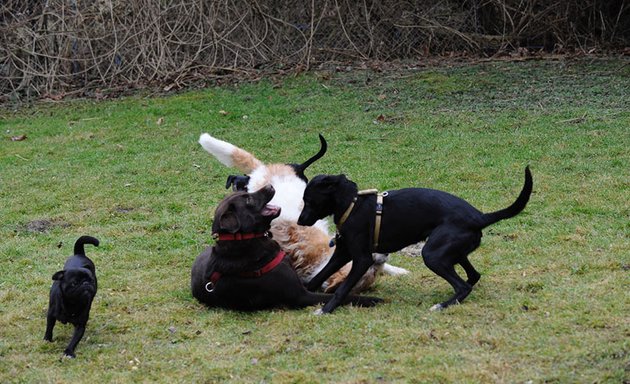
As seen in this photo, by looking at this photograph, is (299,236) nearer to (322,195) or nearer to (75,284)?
(322,195)

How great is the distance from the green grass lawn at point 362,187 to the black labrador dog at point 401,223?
0.30 meters

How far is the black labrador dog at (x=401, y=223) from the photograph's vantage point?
6168mm

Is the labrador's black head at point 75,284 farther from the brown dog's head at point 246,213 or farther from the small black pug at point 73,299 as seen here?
the brown dog's head at point 246,213

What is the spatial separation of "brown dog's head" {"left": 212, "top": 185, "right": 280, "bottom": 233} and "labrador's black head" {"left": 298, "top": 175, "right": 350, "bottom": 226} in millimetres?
235

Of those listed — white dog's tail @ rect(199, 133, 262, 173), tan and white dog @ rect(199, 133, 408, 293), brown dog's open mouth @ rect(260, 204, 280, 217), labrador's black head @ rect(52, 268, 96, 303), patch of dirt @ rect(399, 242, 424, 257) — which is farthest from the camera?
white dog's tail @ rect(199, 133, 262, 173)

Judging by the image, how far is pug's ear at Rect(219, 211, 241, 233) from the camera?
6.30m

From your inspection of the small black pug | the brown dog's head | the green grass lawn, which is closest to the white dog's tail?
the green grass lawn

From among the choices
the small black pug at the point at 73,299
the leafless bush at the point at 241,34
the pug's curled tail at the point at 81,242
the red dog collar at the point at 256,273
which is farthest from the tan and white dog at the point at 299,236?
the leafless bush at the point at 241,34

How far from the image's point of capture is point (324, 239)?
7168mm

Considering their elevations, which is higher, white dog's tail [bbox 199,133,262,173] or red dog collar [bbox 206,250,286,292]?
white dog's tail [bbox 199,133,262,173]

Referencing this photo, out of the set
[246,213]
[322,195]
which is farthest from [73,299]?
[322,195]

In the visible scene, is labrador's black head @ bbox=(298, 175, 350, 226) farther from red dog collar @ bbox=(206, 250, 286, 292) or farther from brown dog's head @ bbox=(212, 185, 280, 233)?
red dog collar @ bbox=(206, 250, 286, 292)

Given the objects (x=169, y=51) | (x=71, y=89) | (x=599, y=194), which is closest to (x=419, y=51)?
(x=169, y=51)

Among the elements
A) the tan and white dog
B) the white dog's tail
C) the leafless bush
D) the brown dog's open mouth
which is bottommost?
the leafless bush
